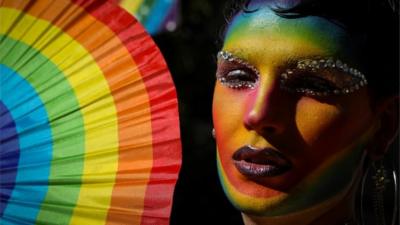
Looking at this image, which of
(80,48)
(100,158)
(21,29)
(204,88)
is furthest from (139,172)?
(204,88)

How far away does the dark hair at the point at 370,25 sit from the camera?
71.7 inches

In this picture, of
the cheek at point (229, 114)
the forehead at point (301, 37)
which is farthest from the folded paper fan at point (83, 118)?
the forehead at point (301, 37)

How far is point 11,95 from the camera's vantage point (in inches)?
75.3

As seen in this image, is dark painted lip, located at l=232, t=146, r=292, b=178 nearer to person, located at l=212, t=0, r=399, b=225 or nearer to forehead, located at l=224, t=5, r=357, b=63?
person, located at l=212, t=0, r=399, b=225

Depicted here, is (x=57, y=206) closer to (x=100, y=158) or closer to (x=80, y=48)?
(x=100, y=158)

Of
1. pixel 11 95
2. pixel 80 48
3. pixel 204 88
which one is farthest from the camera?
pixel 204 88

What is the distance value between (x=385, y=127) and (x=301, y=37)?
39 cm

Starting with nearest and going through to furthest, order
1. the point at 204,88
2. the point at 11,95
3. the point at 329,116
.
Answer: the point at 329,116 < the point at 11,95 < the point at 204,88

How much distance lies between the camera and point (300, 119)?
1.80 m

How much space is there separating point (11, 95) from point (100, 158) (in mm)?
326

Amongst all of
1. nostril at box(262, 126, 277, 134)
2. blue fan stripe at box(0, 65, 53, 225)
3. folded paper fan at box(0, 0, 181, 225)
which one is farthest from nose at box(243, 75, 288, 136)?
blue fan stripe at box(0, 65, 53, 225)

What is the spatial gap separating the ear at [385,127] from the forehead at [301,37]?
20 cm

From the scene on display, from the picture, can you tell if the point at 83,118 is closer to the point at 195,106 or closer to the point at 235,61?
the point at 235,61

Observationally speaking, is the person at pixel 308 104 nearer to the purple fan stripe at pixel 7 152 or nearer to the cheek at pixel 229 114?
the cheek at pixel 229 114
